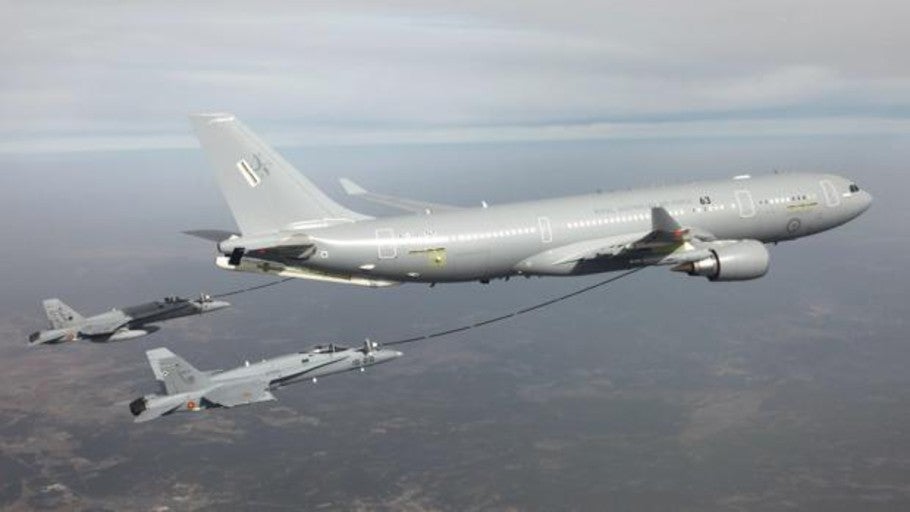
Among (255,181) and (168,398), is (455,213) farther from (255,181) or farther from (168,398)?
(168,398)

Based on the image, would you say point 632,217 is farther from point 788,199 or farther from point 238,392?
point 238,392

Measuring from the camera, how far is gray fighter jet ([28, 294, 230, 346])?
3575 inches

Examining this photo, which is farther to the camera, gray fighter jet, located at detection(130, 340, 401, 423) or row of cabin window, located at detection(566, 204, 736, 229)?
gray fighter jet, located at detection(130, 340, 401, 423)

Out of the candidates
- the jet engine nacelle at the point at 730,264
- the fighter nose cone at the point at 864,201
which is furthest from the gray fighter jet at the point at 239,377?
the fighter nose cone at the point at 864,201

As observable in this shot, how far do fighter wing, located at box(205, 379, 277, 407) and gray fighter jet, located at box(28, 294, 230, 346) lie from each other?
1286cm

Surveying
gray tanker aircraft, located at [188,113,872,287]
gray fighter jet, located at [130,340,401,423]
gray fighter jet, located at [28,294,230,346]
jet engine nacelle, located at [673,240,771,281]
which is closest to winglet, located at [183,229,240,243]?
gray tanker aircraft, located at [188,113,872,287]

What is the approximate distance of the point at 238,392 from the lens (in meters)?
103

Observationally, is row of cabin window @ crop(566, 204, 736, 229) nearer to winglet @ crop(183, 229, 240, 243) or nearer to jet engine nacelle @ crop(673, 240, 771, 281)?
jet engine nacelle @ crop(673, 240, 771, 281)

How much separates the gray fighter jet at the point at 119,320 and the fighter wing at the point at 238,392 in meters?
12.9

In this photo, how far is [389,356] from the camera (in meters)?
100

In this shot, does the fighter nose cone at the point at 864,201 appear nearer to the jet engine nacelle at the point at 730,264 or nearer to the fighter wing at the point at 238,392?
the jet engine nacelle at the point at 730,264

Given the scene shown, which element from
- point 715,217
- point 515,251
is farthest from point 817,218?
point 515,251

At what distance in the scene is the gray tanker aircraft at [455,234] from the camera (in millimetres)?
49438

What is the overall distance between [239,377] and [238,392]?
3.84 metres
